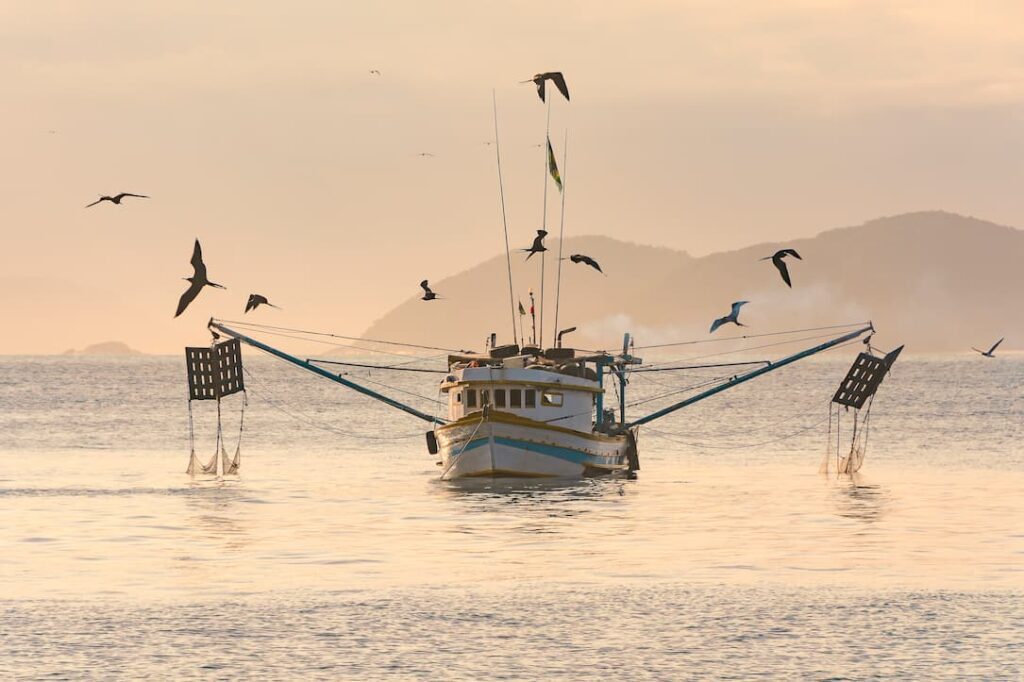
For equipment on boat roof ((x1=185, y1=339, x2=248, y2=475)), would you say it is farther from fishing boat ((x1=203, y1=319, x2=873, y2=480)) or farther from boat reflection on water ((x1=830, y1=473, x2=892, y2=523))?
boat reflection on water ((x1=830, y1=473, x2=892, y2=523))

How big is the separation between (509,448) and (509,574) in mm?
25998

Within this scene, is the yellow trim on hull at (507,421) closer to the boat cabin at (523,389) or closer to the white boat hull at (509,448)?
the white boat hull at (509,448)

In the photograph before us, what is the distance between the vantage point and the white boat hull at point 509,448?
6569cm

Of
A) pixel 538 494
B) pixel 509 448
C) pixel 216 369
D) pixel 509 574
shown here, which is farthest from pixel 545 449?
pixel 509 574

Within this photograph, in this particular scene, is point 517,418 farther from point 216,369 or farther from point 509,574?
point 509,574

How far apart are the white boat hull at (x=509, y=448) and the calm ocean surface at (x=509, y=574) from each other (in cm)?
97

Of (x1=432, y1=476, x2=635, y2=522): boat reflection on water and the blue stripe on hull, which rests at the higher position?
the blue stripe on hull

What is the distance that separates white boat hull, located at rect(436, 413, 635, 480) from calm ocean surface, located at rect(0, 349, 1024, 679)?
965 mm

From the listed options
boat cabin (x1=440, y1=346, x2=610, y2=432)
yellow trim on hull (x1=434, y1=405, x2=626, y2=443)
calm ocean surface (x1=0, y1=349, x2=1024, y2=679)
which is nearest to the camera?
calm ocean surface (x1=0, y1=349, x2=1024, y2=679)

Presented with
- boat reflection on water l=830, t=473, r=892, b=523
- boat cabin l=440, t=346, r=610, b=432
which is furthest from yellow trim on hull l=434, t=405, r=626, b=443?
boat reflection on water l=830, t=473, r=892, b=523

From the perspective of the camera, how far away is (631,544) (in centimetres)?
4625

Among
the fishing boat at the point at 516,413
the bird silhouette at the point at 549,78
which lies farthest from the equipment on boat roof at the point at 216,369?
the bird silhouette at the point at 549,78

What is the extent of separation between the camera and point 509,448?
65.8 meters

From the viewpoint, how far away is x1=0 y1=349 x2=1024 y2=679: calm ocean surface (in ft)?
98.3
